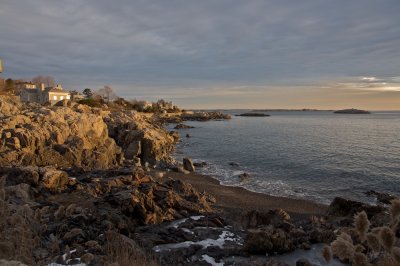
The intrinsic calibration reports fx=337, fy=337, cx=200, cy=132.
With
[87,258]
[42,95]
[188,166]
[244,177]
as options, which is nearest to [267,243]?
[87,258]

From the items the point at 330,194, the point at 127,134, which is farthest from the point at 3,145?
the point at 330,194

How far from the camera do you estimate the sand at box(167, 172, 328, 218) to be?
65.6 feet

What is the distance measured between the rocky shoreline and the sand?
69 mm

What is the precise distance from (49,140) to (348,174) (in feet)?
88.5

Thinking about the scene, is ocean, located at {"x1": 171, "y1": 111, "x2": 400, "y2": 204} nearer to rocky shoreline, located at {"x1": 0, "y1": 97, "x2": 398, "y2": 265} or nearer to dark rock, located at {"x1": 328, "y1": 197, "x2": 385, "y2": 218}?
rocky shoreline, located at {"x1": 0, "y1": 97, "x2": 398, "y2": 265}

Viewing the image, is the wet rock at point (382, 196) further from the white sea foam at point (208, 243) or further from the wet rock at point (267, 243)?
the white sea foam at point (208, 243)

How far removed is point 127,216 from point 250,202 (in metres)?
10.1

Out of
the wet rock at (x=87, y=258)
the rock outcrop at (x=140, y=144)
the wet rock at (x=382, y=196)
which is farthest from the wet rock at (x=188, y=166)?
the wet rock at (x=87, y=258)

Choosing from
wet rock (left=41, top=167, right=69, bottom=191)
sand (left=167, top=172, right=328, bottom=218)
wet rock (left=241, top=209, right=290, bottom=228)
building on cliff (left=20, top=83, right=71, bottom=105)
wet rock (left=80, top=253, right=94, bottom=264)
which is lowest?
sand (left=167, top=172, right=328, bottom=218)

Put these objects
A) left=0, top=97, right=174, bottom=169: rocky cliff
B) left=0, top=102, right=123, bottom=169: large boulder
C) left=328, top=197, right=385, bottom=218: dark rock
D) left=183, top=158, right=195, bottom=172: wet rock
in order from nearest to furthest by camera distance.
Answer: left=328, top=197, right=385, bottom=218: dark rock, left=0, top=102, right=123, bottom=169: large boulder, left=0, top=97, right=174, bottom=169: rocky cliff, left=183, top=158, right=195, bottom=172: wet rock

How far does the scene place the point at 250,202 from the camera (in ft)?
72.3

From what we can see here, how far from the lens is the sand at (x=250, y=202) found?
20.0m

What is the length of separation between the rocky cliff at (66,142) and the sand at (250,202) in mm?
10345

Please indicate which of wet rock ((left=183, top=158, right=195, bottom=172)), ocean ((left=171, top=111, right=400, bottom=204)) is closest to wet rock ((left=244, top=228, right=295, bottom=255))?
ocean ((left=171, top=111, right=400, bottom=204))
